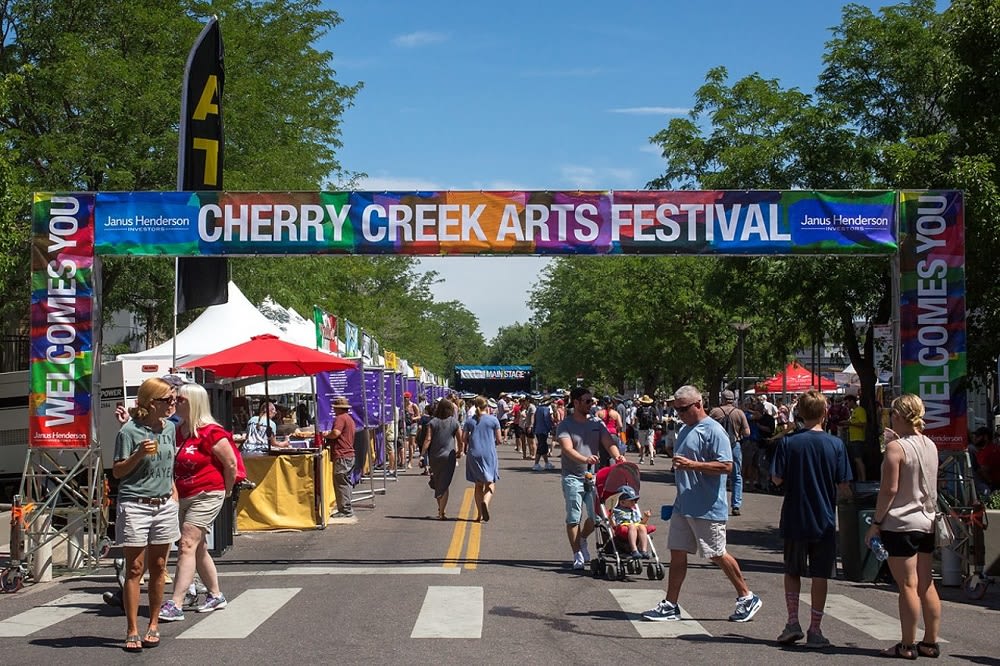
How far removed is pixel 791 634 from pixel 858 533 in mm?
4208

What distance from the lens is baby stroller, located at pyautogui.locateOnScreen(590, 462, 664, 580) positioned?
11852 millimetres

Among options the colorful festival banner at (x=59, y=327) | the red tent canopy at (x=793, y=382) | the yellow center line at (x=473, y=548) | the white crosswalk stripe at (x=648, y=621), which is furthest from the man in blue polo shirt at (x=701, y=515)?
the red tent canopy at (x=793, y=382)

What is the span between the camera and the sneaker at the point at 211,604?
9.85 meters

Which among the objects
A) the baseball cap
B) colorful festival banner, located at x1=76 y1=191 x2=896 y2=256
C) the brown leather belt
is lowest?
the baseball cap

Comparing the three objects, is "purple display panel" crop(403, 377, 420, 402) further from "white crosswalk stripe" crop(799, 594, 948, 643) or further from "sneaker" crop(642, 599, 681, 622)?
"sneaker" crop(642, 599, 681, 622)

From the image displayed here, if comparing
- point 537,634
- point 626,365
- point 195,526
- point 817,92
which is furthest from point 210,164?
point 626,365

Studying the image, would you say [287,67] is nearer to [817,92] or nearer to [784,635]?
[817,92]

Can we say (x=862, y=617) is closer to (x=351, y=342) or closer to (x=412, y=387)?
(x=351, y=342)

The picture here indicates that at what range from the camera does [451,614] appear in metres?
9.61

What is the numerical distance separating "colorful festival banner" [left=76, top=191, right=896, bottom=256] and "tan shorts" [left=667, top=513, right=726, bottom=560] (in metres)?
4.60

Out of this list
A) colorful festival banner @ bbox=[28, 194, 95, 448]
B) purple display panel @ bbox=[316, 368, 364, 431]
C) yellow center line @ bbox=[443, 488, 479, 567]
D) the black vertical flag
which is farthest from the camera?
purple display panel @ bbox=[316, 368, 364, 431]

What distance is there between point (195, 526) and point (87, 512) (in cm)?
443

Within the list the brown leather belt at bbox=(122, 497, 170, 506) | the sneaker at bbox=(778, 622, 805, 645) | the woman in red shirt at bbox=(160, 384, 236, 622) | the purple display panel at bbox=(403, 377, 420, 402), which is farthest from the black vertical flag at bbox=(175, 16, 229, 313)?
the purple display panel at bbox=(403, 377, 420, 402)

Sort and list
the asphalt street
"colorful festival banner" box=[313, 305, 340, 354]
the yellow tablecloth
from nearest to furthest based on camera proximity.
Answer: the asphalt street
the yellow tablecloth
"colorful festival banner" box=[313, 305, 340, 354]
